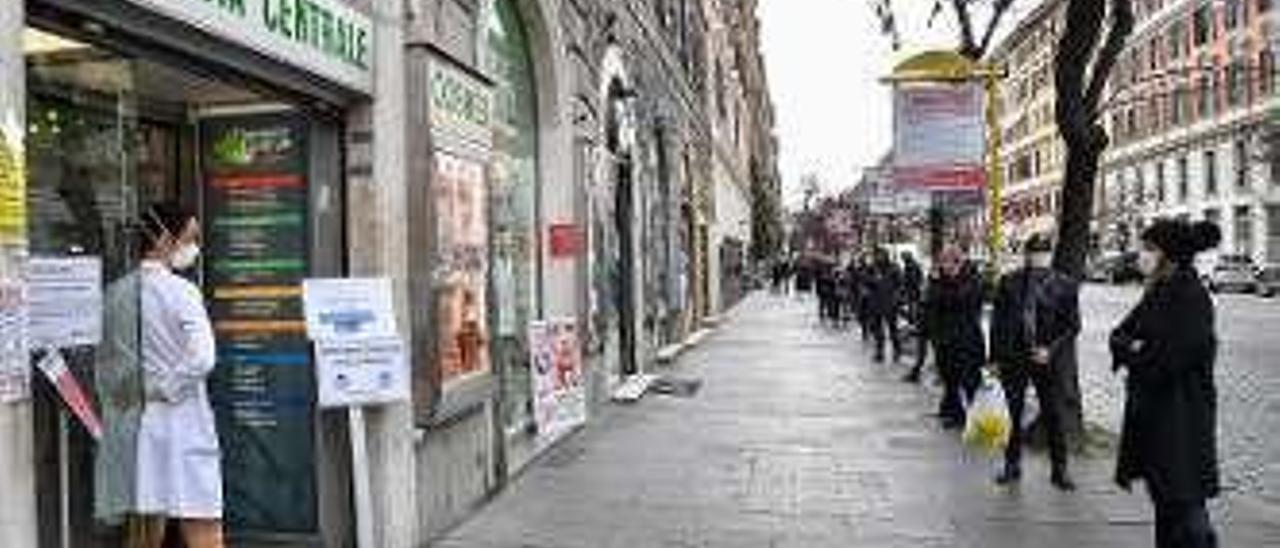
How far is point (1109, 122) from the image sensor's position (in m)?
101

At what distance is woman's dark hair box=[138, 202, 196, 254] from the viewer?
7.34 meters

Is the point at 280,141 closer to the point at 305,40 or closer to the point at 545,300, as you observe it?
the point at 305,40

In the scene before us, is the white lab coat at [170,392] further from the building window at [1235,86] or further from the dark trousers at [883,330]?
the building window at [1235,86]

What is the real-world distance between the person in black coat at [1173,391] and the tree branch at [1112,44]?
7256 millimetres

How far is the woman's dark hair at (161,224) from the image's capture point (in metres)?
7.34

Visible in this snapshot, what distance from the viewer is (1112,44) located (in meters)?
16.1

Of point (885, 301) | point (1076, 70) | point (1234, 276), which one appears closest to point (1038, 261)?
point (1076, 70)

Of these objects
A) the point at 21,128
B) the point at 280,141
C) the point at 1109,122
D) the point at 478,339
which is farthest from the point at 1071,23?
the point at 1109,122

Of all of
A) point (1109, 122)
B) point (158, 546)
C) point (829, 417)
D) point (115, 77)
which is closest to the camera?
point (158, 546)

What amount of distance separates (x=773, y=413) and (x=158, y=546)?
10930mm

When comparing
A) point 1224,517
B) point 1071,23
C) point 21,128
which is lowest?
point 1224,517

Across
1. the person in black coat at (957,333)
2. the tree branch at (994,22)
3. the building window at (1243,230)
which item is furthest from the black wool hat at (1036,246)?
the building window at (1243,230)

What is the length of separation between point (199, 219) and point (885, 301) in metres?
19.0

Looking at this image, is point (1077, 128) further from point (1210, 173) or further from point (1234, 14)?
point (1210, 173)
